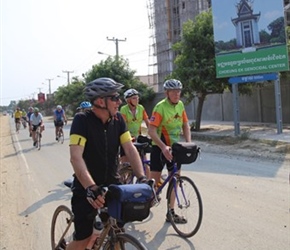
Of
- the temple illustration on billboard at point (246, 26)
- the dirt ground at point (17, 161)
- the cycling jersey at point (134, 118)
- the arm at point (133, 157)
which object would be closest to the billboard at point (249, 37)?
the temple illustration on billboard at point (246, 26)

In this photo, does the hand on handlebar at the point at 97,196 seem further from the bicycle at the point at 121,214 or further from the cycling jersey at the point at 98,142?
the cycling jersey at the point at 98,142

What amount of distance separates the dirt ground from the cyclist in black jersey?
96.9 inches

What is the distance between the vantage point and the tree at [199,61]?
1948 cm

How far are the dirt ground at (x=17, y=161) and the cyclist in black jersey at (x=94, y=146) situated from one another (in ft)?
8.08

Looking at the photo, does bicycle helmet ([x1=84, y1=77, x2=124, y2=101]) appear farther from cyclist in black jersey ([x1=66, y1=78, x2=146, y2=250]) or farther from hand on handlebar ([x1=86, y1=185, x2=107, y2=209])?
hand on handlebar ([x1=86, y1=185, x2=107, y2=209])

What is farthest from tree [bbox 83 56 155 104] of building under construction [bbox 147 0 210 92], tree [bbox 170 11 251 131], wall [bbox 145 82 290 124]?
building under construction [bbox 147 0 210 92]

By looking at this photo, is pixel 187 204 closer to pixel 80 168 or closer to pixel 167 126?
pixel 167 126

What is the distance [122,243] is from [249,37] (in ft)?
50.3

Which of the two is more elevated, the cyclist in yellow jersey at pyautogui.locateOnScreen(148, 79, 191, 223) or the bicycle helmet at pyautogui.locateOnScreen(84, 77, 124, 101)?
the bicycle helmet at pyautogui.locateOnScreen(84, 77, 124, 101)

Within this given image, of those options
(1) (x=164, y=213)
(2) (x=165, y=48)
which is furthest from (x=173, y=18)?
(1) (x=164, y=213)

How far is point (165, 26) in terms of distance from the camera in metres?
74.3

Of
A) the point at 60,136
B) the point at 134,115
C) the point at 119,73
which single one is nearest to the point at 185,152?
the point at 134,115

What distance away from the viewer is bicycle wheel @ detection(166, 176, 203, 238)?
5.44 meters

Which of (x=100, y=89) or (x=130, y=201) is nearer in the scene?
(x=130, y=201)
